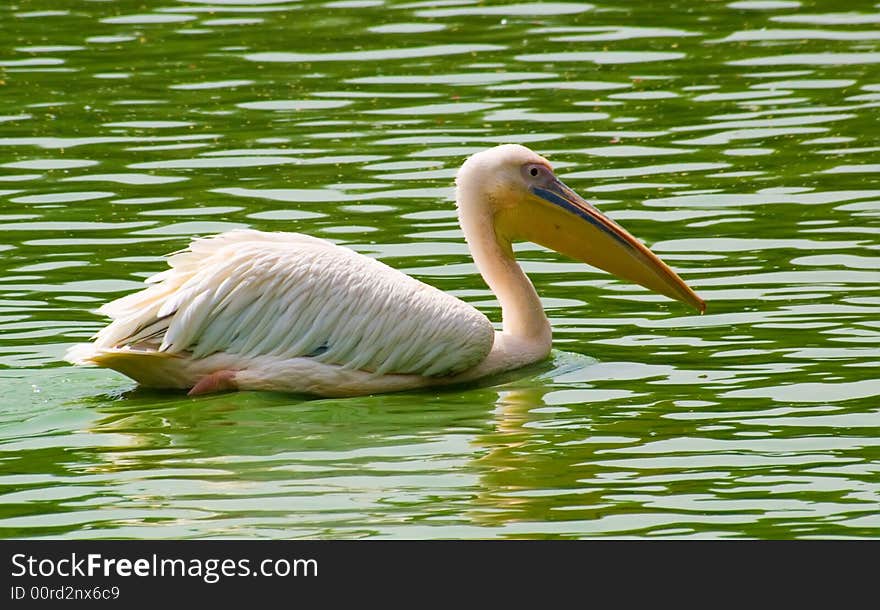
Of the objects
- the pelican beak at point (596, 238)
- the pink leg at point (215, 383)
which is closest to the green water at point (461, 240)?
the pink leg at point (215, 383)

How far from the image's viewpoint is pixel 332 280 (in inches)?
287

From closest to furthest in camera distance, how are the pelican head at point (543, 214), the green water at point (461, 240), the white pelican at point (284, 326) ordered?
1. the green water at point (461, 240)
2. the white pelican at point (284, 326)
3. the pelican head at point (543, 214)

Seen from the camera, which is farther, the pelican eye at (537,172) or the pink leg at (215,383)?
the pelican eye at (537,172)

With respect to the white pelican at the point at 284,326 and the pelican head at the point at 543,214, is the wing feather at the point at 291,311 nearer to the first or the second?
the white pelican at the point at 284,326

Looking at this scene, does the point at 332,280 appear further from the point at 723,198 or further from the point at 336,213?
the point at 723,198

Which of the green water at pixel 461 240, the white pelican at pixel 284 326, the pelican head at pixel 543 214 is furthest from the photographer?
the pelican head at pixel 543 214

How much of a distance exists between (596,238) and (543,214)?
0.22 m

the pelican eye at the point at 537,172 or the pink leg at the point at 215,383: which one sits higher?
the pelican eye at the point at 537,172

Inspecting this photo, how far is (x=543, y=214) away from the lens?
310 inches

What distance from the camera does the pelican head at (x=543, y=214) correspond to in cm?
777

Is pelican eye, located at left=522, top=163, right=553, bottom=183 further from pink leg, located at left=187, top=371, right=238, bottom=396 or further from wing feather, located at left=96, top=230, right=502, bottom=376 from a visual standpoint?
pink leg, located at left=187, top=371, right=238, bottom=396

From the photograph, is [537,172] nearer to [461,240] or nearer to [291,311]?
[291,311]

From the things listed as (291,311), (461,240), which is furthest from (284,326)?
(461,240)

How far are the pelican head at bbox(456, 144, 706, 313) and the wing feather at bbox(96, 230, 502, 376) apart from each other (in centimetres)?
61
